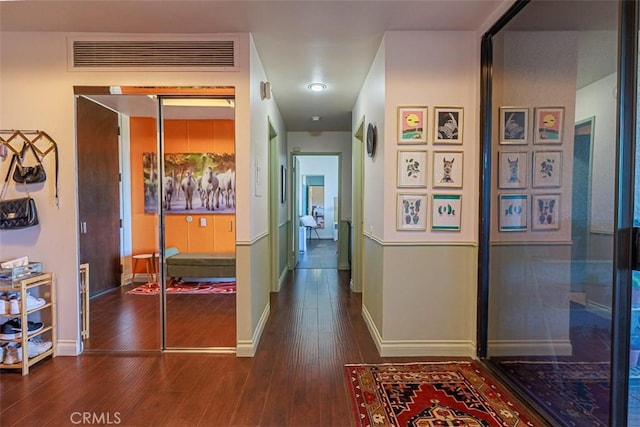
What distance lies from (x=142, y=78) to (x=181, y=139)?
55 cm

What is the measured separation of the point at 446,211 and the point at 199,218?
2.12m

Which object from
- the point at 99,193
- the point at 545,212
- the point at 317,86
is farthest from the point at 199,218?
the point at 545,212

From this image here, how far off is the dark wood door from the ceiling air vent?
36 centimetres

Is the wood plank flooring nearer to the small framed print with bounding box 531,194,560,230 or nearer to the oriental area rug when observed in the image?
the oriental area rug

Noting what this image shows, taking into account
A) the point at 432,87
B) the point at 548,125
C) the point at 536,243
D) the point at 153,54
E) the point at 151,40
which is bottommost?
the point at 536,243

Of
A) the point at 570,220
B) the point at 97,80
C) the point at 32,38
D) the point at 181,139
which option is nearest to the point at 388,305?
the point at 570,220

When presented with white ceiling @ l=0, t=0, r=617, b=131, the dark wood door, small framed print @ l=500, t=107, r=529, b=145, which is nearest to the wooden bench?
the dark wood door

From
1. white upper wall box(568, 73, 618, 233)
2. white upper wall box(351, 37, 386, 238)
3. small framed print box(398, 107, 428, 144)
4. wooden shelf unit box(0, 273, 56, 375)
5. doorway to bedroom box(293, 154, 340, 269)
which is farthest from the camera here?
doorway to bedroom box(293, 154, 340, 269)

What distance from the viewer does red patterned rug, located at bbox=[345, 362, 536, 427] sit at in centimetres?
191

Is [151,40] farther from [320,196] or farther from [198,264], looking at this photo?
[320,196]

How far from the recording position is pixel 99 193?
9.55ft

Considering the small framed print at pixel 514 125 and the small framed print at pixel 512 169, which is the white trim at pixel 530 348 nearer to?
the small framed print at pixel 512 169

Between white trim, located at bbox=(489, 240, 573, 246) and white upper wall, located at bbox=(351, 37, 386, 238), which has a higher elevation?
white upper wall, located at bbox=(351, 37, 386, 238)

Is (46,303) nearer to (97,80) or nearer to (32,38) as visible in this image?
(97,80)
